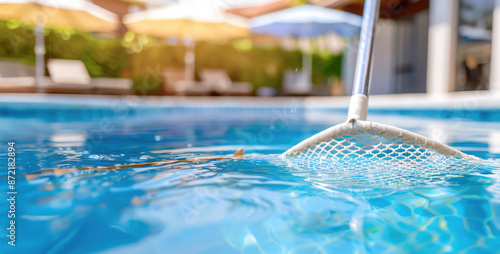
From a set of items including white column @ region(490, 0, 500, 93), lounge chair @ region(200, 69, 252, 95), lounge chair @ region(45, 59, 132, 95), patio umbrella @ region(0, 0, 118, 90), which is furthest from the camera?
lounge chair @ region(200, 69, 252, 95)

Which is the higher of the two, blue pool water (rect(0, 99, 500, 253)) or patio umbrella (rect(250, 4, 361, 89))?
patio umbrella (rect(250, 4, 361, 89))

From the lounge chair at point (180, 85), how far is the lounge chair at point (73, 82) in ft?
5.58

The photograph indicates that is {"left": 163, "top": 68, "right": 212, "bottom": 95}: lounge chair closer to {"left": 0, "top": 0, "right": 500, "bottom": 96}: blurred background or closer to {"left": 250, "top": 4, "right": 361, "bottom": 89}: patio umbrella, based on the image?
{"left": 0, "top": 0, "right": 500, "bottom": 96}: blurred background

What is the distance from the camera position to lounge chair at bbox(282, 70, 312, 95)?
12422mm

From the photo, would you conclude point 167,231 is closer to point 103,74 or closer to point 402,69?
point 103,74

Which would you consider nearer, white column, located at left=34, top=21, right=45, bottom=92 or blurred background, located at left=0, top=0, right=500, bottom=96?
blurred background, located at left=0, top=0, right=500, bottom=96

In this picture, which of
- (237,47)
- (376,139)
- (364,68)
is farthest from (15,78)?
(376,139)

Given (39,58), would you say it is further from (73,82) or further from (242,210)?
(242,210)

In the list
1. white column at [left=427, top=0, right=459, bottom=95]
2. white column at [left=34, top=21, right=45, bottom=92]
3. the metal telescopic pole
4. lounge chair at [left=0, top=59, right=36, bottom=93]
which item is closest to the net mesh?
the metal telescopic pole

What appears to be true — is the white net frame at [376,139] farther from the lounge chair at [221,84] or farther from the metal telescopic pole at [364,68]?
the lounge chair at [221,84]

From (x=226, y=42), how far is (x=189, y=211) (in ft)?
41.6

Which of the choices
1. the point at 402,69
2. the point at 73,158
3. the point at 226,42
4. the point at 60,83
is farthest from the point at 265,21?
the point at 73,158

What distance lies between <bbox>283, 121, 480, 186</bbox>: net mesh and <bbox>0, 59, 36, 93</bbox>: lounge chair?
8.72 meters

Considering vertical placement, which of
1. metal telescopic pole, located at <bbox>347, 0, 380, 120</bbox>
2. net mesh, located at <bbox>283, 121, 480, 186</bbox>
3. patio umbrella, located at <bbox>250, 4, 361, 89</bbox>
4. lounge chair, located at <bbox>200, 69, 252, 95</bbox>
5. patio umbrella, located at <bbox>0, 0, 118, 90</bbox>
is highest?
patio umbrella, located at <bbox>250, 4, 361, 89</bbox>
